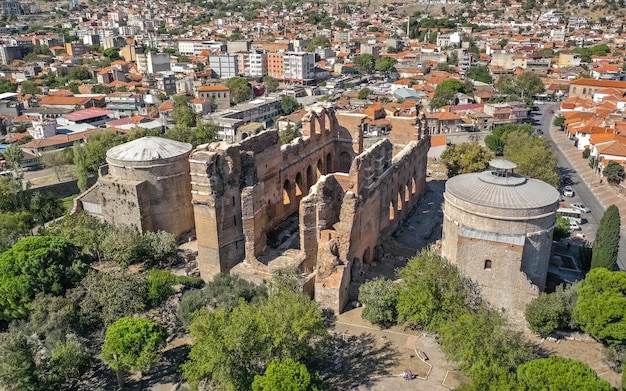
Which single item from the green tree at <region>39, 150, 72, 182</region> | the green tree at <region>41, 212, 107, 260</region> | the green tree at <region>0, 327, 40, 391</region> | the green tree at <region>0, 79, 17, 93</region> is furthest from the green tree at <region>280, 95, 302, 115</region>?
the green tree at <region>0, 327, 40, 391</region>

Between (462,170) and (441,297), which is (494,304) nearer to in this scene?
(441,297)

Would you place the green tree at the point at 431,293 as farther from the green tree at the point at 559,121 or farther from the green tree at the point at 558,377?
the green tree at the point at 559,121

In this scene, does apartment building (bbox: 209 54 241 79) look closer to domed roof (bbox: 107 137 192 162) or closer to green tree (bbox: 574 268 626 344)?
domed roof (bbox: 107 137 192 162)

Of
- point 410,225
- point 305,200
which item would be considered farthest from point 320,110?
point 305,200

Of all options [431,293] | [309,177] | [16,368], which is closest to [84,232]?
[16,368]

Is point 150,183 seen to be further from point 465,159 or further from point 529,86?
point 529,86
